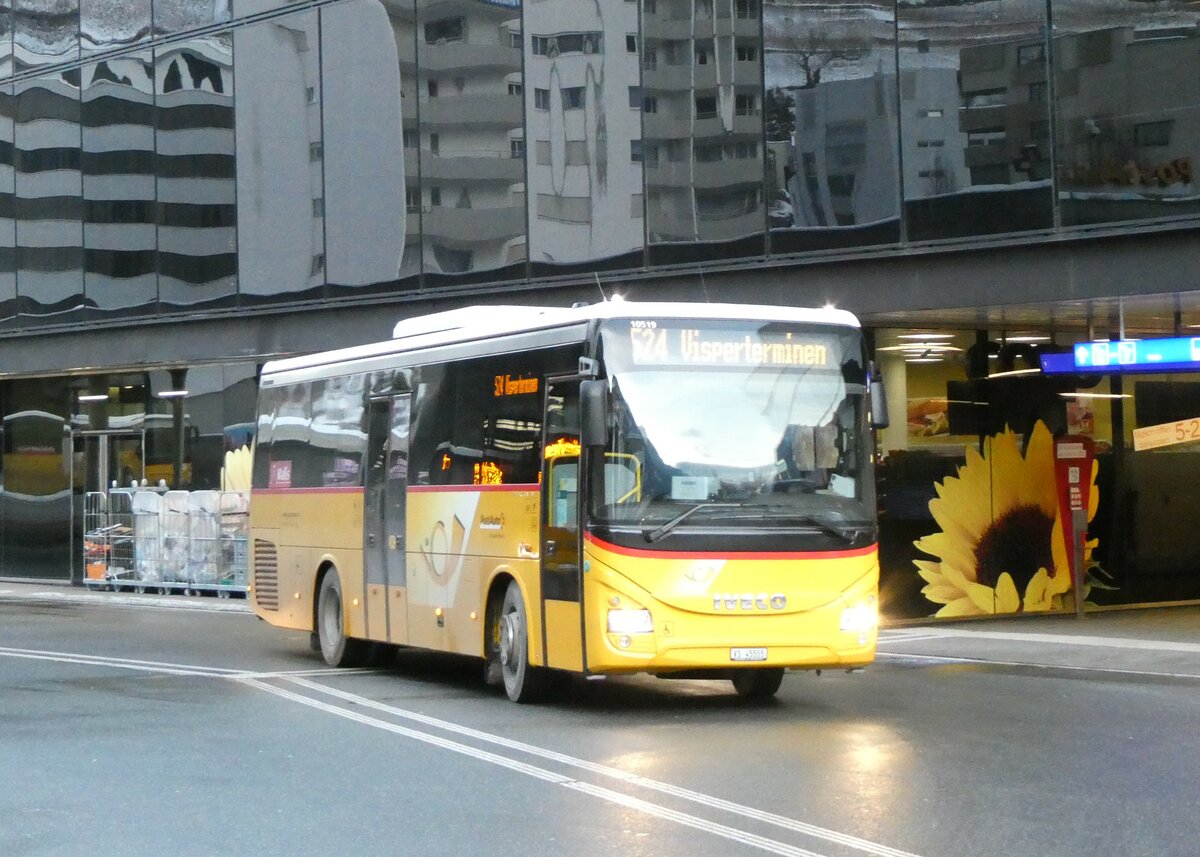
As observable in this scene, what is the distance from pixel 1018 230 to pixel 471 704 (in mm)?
9167

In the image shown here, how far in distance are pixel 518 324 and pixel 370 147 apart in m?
14.3

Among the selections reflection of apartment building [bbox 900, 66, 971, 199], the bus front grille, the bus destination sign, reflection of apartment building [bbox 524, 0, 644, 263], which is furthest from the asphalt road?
reflection of apartment building [bbox 524, 0, 644, 263]

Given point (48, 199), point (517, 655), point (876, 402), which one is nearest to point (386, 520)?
point (517, 655)

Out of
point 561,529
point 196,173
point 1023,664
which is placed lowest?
point 1023,664

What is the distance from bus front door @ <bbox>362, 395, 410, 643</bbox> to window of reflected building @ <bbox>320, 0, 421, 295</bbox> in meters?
10.6

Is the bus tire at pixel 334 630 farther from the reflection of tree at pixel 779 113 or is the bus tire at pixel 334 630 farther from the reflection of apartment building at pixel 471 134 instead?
the reflection of apartment building at pixel 471 134

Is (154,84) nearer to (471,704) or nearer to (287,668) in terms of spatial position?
(287,668)

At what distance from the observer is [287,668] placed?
684 inches

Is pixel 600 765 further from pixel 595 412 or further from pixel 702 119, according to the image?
pixel 702 119

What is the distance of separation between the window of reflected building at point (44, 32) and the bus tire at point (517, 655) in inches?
915

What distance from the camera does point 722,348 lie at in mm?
13188

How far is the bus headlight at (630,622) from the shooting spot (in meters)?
12.6

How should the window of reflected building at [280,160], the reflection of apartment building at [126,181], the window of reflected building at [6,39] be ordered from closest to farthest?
the window of reflected building at [280,160]
the reflection of apartment building at [126,181]
the window of reflected building at [6,39]

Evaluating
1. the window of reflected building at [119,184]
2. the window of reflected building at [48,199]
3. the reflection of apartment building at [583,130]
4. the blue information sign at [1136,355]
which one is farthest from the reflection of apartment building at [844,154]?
the window of reflected building at [48,199]
